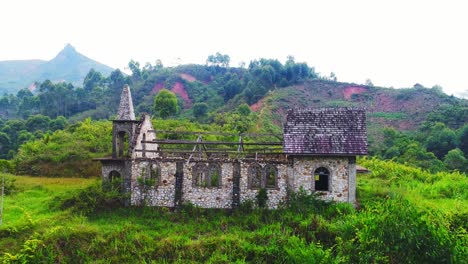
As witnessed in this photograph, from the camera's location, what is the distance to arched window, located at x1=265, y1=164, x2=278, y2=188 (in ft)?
63.3

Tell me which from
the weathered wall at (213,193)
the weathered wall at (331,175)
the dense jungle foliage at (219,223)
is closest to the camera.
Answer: the dense jungle foliage at (219,223)

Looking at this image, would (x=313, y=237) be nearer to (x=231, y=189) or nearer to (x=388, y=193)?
(x=231, y=189)

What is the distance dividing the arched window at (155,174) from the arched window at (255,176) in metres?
5.33

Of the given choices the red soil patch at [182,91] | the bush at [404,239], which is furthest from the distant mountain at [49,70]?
the bush at [404,239]

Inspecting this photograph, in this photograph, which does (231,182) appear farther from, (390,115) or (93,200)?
(390,115)

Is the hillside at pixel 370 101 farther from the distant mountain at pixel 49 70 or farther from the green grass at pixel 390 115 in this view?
the distant mountain at pixel 49 70

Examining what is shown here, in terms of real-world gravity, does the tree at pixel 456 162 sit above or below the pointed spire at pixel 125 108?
below

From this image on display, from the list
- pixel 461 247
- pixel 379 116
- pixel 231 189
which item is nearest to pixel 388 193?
pixel 461 247

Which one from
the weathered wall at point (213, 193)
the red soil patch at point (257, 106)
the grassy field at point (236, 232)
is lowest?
the grassy field at point (236, 232)

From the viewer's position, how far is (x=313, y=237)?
15.7 m

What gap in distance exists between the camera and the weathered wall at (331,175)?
1900cm

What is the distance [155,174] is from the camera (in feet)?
65.7

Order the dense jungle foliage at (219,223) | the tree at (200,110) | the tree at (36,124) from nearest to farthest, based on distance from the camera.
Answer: the dense jungle foliage at (219,223) < the tree at (36,124) < the tree at (200,110)

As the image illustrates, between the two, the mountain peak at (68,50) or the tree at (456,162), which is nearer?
the tree at (456,162)
